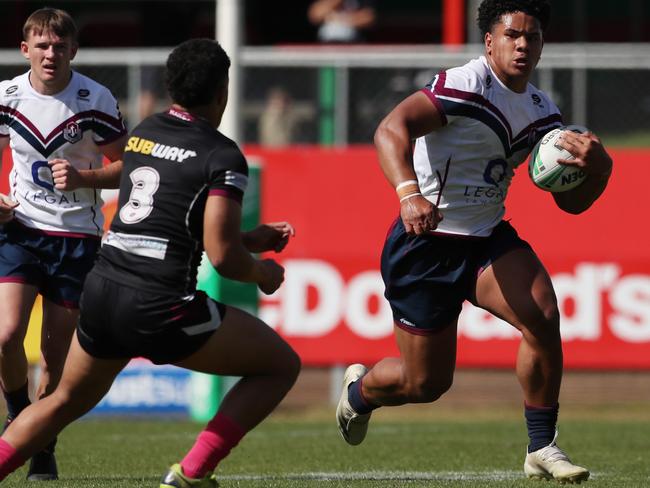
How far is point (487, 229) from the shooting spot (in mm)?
6871

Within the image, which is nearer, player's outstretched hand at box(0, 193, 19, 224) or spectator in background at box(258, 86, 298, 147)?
player's outstretched hand at box(0, 193, 19, 224)

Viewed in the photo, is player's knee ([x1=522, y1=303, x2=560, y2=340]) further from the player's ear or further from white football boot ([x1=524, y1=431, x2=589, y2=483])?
the player's ear

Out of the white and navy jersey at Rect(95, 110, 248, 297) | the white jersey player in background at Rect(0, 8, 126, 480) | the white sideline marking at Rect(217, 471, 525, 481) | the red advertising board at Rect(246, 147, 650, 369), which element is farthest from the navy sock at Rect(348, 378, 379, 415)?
the red advertising board at Rect(246, 147, 650, 369)

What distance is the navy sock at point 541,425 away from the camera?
6.80 metres

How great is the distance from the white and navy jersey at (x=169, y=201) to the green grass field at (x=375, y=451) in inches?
68.8

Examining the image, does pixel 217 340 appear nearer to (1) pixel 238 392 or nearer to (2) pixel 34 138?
(1) pixel 238 392

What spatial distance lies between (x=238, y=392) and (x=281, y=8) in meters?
16.4

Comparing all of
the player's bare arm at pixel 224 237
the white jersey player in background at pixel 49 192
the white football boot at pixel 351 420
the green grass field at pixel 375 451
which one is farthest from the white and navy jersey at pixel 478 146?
the player's bare arm at pixel 224 237

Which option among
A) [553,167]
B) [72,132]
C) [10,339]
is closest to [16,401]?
[10,339]

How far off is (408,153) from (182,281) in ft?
4.68

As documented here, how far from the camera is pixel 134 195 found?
5395 millimetres

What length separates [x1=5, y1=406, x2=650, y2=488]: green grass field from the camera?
7156mm

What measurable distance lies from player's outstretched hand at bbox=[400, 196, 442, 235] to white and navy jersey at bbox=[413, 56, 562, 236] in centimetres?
72

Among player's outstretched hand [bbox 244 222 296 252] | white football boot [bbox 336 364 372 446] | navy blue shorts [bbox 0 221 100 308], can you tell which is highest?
player's outstretched hand [bbox 244 222 296 252]
